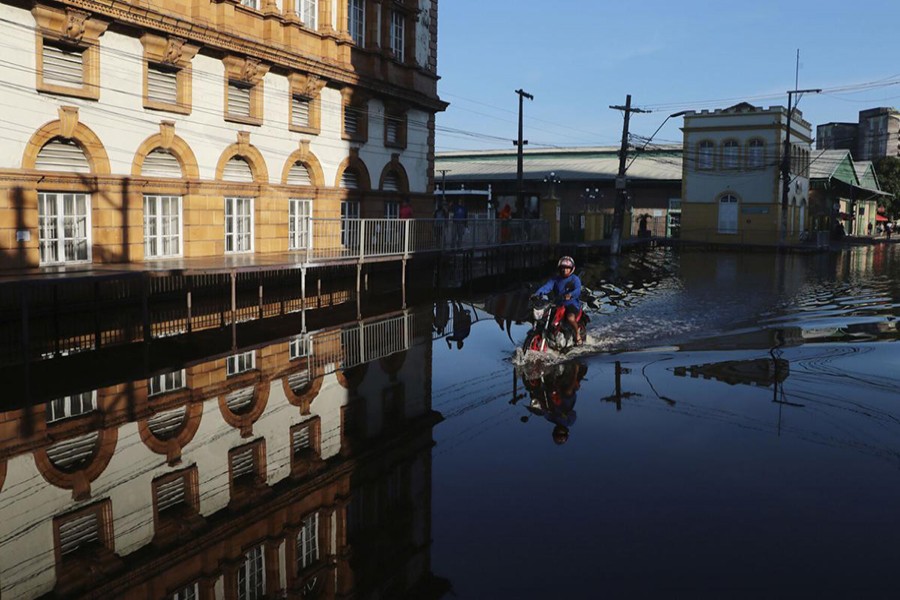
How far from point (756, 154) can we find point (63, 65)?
152 ft

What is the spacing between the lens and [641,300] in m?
23.9

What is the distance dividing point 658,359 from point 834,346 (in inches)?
149

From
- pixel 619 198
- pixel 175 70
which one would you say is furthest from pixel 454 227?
pixel 619 198

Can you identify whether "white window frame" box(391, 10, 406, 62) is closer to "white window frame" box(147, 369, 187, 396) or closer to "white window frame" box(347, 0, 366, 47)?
"white window frame" box(347, 0, 366, 47)

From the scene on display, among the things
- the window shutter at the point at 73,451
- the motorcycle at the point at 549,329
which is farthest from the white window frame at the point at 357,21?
the window shutter at the point at 73,451

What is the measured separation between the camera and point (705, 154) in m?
56.2

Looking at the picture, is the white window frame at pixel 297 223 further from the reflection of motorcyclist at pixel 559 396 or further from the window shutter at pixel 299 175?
the reflection of motorcyclist at pixel 559 396

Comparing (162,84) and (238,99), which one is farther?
(238,99)

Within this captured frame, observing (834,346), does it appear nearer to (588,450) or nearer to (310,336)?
(588,450)

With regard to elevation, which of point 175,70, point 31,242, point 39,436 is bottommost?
point 39,436

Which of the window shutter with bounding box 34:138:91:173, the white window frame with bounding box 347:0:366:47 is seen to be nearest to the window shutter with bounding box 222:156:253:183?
the window shutter with bounding box 34:138:91:173

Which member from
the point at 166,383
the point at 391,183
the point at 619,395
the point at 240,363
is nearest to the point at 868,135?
the point at 391,183

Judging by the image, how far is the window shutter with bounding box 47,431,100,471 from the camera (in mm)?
8763

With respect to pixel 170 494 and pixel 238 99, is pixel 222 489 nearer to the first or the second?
pixel 170 494
